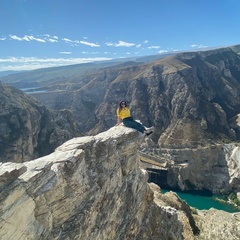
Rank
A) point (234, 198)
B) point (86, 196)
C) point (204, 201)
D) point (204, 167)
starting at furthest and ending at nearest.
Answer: point (204, 167)
point (204, 201)
point (234, 198)
point (86, 196)

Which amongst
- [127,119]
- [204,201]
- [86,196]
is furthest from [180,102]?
[86,196]

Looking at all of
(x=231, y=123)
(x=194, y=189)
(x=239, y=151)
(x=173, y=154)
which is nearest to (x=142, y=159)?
(x=173, y=154)

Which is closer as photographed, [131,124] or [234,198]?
[131,124]

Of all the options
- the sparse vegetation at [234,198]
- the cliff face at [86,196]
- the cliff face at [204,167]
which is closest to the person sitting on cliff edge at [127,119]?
the cliff face at [86,196]

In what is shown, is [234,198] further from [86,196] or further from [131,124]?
[86,196]

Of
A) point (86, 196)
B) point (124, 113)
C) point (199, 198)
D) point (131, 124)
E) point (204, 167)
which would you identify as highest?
point (124, 113)

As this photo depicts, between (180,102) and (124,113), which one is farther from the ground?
(124,113)

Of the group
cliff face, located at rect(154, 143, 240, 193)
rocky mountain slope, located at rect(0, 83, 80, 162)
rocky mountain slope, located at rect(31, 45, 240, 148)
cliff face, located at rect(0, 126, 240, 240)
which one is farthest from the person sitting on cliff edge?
rocky mountain slope, located at rect(31, 45, 240, 148)

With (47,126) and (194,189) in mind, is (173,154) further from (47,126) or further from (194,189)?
(47,126)

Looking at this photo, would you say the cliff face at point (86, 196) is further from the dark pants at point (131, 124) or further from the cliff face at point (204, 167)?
the cliff face at point (204, 167)
